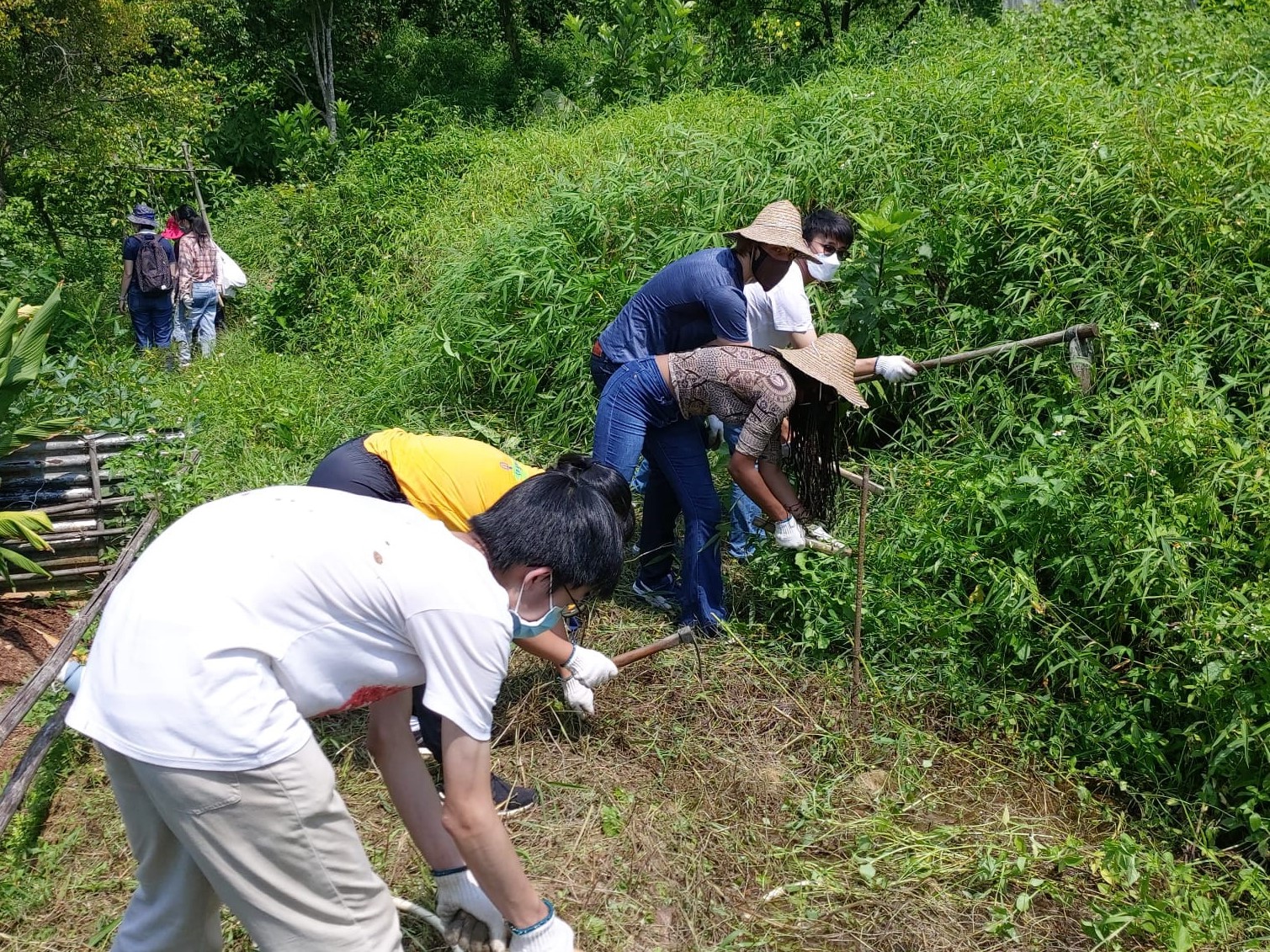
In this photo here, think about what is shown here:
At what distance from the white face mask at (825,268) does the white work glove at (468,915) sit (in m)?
2.77

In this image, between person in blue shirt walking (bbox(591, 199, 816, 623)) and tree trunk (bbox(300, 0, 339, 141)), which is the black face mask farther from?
tree trunk (bbox(300, 0, 339, 141))

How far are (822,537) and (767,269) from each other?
105 cm

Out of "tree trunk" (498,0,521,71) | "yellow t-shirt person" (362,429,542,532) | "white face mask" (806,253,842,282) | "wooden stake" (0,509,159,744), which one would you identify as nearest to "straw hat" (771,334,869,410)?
"white face mask" (806,253,842,282)

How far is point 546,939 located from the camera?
2115 millimetres

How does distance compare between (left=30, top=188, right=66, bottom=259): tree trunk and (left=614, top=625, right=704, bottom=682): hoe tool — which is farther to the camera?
(left=30, top=188, right=66, bottom=259): tree trunk

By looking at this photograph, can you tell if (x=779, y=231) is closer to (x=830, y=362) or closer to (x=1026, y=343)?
(x=830, y=362)

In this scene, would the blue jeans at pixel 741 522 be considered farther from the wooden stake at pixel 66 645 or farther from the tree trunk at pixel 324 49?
the tree trunk at pixel 324 49

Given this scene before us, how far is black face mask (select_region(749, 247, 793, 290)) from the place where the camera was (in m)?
3.91

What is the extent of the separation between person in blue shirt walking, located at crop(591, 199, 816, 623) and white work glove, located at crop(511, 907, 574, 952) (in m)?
1.91

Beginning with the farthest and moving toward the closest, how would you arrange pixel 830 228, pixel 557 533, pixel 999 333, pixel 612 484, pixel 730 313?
pixel 999 333, pixel 830 228, pixel 730 313, pixel 612 484, pixel 557 533

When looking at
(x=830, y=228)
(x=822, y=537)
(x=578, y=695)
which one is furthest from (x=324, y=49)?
(x=578, y=695)

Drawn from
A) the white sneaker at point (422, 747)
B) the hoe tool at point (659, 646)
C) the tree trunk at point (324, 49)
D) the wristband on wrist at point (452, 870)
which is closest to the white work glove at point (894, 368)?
the hoe tool at point (659, 646)

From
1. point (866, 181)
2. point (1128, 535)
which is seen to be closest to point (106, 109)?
point (866, 181)

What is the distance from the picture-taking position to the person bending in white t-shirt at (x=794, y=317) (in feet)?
12.9
